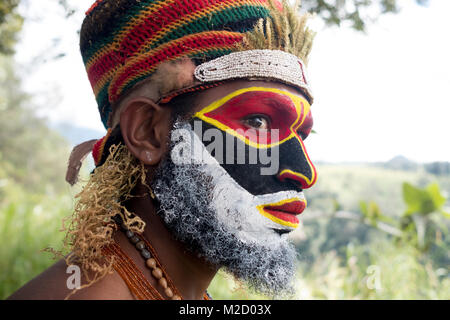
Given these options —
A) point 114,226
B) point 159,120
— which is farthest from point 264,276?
point 159,120

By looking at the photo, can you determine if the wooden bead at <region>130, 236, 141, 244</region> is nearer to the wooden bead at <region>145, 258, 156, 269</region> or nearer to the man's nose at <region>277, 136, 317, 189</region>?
the wooden bead at <region>145, 258, 156, 269</region>

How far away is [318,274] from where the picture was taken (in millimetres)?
6316

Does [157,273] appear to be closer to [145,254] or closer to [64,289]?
[145,254]

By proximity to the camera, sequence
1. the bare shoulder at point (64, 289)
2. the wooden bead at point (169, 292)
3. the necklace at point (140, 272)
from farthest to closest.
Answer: the wooden bead at point (169, 292), the necklace at point (140, 272), the bare shoulder at point (64, 289)

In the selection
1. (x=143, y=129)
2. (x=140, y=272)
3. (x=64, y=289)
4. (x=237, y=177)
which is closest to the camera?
(x=64, y=289)

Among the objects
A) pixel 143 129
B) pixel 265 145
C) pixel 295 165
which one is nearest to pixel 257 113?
pixel 265 145

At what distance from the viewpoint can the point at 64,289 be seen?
1611 millimetres

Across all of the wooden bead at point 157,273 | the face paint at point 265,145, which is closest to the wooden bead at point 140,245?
the wooden bead at point 157,273

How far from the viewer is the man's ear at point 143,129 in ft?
6.62

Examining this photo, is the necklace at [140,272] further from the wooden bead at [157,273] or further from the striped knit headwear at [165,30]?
the striped knit headwear at [165,30]

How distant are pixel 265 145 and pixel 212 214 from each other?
45 cm

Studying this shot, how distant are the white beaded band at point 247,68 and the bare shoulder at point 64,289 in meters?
1.07
